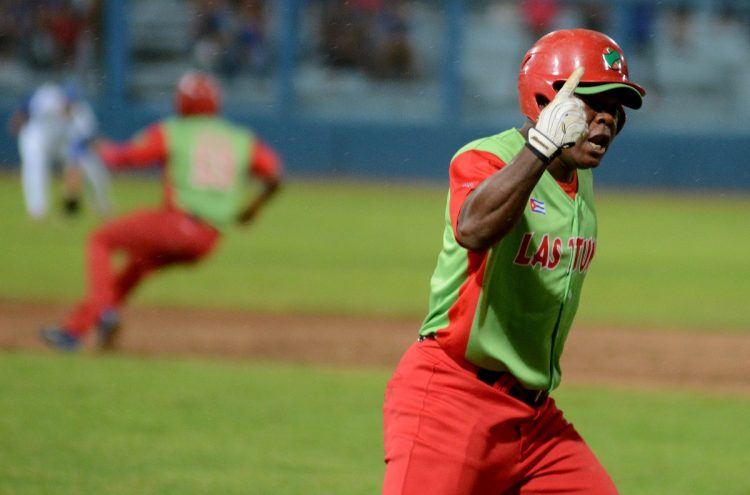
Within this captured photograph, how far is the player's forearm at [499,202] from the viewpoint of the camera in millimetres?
3451

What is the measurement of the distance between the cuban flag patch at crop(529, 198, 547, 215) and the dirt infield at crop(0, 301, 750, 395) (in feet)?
18.9

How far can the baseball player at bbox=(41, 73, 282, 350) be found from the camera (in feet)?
31.9

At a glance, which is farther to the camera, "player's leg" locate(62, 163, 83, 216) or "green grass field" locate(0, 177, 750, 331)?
"player's leg" locate(62, 163, 83, 216)

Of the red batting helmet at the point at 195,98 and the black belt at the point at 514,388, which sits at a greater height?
the black belt at the point at 514,388

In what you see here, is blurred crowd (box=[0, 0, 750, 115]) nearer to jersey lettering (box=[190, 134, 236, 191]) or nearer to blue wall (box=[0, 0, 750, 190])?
blue wall (box=[0, 0, 750, 190])

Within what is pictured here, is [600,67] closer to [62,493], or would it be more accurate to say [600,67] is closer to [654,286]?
[62,493]

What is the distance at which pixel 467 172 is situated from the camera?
12.1 feet

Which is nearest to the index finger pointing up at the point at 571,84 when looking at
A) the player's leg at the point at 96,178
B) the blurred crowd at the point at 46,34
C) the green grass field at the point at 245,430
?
the green grass field at the point at 245,430

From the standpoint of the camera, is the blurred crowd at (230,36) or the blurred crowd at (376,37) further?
the blurred crowd at (230,36)

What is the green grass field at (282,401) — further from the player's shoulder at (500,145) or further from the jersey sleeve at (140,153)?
the player's shoulder at (500,145)

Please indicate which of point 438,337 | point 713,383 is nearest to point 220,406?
point 713,383

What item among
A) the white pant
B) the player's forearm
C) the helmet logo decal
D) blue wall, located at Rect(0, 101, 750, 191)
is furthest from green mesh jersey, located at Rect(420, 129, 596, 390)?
blue wall, located at Rect(0, 101, 750, 191)

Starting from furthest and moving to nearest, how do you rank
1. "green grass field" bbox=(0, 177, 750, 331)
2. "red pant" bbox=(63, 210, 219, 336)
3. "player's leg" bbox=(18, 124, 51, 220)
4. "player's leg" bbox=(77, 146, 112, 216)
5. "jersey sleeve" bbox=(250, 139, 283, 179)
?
1. "player's leg" bbox=(77, 146, 112, 216)
2. "player's leg" bbox=(18, 124, 51, 220)
3. "green grass field" bbox=(0, 177, 750, 331)
4. "jersey sleeve" bbox=(250, 139, 283, 179)
5. "red pant" bbox=(63, 210, 219, 336)

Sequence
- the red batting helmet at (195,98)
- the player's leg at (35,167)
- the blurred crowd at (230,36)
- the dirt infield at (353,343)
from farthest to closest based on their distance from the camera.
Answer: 1. the blurred crowd at (230,36)
2. the player's leg at (35,167)
3. the red batting helmet at (195,98)
4. the dirt infield at (353,343)
